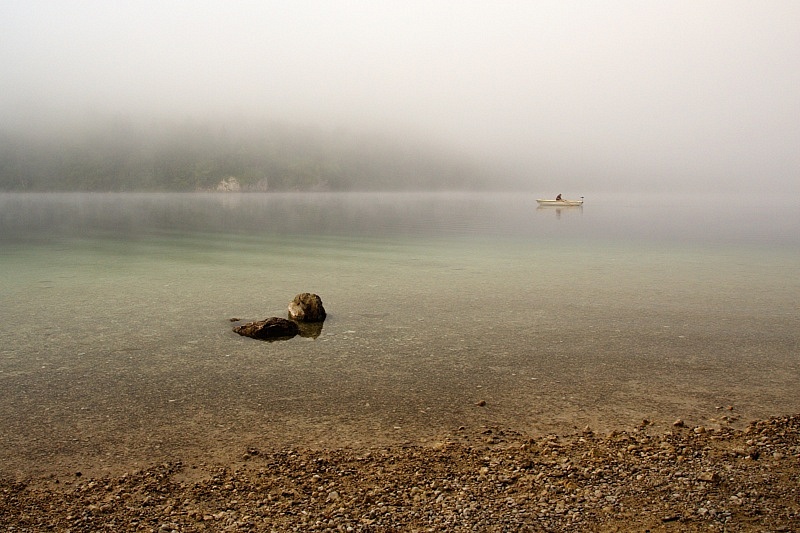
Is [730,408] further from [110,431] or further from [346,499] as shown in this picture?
[110,431]

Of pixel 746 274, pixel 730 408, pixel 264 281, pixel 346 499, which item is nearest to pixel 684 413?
pixel 730 408

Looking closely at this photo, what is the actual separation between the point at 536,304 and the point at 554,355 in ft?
29.1

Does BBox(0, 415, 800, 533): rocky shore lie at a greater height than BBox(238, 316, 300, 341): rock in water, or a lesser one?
lesser

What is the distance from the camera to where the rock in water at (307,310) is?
23891mm

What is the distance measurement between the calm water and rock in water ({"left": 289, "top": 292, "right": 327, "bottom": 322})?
717 millimetres

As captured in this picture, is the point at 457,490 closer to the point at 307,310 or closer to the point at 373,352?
the point at 373,352

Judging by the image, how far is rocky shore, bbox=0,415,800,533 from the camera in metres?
9.32

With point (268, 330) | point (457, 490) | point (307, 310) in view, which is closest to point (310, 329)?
point (307, 310)

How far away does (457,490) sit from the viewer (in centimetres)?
1035

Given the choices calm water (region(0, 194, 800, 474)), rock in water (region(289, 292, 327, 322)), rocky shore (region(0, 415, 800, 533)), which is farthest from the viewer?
rock in water (region(289, 292, 327, 322))

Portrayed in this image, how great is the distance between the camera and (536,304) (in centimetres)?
2809

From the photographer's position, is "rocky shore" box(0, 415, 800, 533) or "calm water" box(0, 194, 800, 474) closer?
"rocky shore" box(0, 415, 800, 533)

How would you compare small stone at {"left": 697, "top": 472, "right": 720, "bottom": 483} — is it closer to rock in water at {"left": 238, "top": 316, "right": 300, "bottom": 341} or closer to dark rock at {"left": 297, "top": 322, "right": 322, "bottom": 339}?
dark rock at {"left": 297, "top": 322, "right": 322, "bottom": 339}

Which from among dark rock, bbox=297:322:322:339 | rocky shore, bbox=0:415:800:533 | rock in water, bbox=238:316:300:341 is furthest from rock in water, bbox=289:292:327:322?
rocky shore, bbox=0:415:800:533
